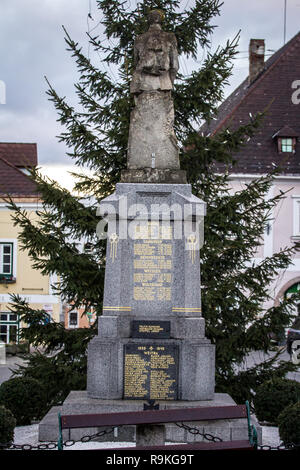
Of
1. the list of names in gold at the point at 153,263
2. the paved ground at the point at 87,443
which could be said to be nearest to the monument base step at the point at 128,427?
the paved ground at the point at 87,443

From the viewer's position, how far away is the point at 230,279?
39.4 feet

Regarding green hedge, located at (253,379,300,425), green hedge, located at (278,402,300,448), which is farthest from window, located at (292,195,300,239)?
green hedge, located at (278,402,300,448)

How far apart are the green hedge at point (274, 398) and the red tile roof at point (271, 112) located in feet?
64.7

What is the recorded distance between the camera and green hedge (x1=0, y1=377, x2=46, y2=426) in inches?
386

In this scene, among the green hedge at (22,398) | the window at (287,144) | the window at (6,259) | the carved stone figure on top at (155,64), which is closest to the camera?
the green hedge at (22,398)

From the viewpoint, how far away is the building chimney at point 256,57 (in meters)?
36.1

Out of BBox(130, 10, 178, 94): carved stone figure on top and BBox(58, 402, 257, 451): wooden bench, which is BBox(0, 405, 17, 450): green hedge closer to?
BBox(58, 402, 257, 451): wooden bench

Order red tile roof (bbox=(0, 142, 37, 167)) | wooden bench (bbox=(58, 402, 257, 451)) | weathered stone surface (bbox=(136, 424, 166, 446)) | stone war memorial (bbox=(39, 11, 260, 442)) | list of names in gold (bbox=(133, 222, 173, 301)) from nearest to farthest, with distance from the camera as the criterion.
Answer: wooden bench (bbox=(58, 402, 257, 451)) → weathered stone surface (bbox=(136, 424, 166, 446)) → stone war memorial (bbox=(39, 11, 260, 442)) → list of names in gold (bbox=(133, 222, 173, 301)) → red tile roof (bbox=(0, 142, 37, 167))

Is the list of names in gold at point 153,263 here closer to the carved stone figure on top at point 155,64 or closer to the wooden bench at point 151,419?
the carved stone figure on top at point 155,64

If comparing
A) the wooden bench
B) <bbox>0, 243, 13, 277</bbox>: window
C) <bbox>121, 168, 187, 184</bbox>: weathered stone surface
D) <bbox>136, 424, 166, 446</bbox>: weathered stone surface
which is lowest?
<bbox>136, 424, 166, 446</bbox>: weathered stone surface

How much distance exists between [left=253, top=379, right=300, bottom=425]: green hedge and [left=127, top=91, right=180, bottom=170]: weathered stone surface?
3220 millimetres

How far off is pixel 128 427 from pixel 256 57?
30455 millimetres

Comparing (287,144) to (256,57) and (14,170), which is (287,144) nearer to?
(256,57)
